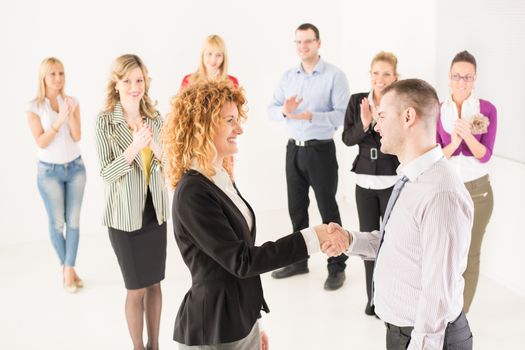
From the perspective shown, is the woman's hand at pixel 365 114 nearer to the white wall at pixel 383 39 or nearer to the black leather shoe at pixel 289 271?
the white wall at pixel 383 39

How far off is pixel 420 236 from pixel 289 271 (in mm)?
3116

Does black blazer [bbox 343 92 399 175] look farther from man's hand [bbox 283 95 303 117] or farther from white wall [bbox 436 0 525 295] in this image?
white wall [bbox 436 0 525 295]

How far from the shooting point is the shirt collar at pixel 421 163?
258 cm

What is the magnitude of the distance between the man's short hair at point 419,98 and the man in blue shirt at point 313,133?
2674 mm

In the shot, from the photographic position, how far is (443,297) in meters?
2.47

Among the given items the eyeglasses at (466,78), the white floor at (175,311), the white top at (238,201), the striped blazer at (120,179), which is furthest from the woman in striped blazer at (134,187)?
the eyeglasses at (466,78)

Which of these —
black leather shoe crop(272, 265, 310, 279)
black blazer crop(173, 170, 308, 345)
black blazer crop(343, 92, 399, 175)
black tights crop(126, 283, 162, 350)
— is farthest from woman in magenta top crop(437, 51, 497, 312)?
black blazer crop(173, 170, 308, 345)

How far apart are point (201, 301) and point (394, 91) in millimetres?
1073

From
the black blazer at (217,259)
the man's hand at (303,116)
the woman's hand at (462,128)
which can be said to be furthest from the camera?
the man's hand at (303,116)

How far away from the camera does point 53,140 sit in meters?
5.40

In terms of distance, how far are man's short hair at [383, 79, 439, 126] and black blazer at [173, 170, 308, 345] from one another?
0.64 metres

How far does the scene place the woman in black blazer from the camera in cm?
257

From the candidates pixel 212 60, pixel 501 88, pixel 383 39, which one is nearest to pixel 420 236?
pixel 501 88

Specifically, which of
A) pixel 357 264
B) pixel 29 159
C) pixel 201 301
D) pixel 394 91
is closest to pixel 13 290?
pixel 29 159
